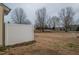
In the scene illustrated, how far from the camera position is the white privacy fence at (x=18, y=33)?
8.33 metres

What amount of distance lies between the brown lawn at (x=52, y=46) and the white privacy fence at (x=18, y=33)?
3.6 inches

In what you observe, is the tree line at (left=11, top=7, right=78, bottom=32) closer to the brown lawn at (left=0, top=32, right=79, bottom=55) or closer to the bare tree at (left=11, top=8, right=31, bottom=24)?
the bare tree at (left=11, top=8, right=31, bottom=24)

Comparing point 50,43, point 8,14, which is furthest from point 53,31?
point 8,14

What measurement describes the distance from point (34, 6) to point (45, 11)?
0.18 meters

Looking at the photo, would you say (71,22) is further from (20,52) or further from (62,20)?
(20,52)

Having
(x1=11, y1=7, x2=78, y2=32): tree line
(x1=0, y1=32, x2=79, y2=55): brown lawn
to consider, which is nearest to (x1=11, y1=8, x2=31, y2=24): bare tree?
(x1=11, y1=7, x2=78, y2=32): tree line

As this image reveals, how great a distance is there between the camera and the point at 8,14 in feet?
27.3

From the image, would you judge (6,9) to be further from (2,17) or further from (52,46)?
(52,46)

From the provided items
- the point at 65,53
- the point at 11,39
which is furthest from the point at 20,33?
the point at 65,53

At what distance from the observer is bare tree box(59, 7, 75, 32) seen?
8305 millimetres

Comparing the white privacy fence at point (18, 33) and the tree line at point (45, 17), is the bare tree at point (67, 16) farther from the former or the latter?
the white privacy fence at point (18, 33)

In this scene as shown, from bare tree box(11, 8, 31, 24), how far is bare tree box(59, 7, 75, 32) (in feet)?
1.65

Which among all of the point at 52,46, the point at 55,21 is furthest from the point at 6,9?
the point at 52,46
